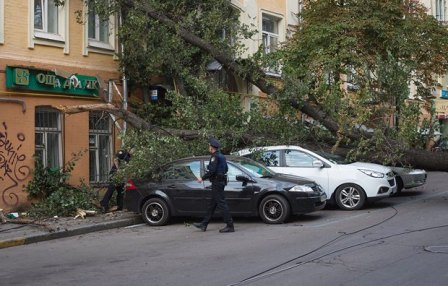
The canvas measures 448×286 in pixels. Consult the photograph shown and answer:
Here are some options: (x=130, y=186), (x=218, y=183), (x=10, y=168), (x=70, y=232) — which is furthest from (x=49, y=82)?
(x=218, y=183)

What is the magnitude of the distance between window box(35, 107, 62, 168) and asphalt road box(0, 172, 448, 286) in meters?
3.89

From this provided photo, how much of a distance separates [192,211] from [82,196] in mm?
3405

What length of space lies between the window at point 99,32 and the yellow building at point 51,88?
3 cm

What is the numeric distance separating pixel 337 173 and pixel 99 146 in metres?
7.03

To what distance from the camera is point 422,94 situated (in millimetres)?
21422

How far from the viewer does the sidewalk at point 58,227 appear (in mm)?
11352

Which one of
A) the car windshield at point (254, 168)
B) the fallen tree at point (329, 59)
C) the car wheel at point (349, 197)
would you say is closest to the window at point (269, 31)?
the fallen tree at point (329, 59)

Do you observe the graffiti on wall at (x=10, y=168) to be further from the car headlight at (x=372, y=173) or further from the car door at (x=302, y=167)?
the car headlight at (x=372, y=173)

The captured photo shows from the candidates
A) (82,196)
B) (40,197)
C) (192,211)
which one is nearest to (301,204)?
(192,211)

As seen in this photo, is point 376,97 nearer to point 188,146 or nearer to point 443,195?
point 443,195

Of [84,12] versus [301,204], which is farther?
[84,12]

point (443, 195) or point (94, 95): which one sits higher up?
point (94, 95)

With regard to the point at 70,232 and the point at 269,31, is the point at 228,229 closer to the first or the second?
the point at 70,232

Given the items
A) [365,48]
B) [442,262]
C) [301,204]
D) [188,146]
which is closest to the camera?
[442,262]
